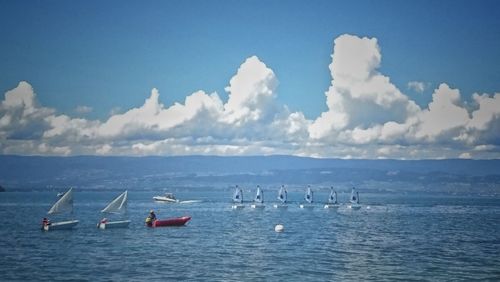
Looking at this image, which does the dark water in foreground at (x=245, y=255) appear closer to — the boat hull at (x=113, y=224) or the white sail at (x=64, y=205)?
the boat hull at (x=113, y=224)

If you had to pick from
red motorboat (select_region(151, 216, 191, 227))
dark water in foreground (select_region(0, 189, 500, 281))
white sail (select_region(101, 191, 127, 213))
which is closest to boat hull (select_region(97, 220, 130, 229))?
dark water in foreground (select_region(0, 189, 500, 281))

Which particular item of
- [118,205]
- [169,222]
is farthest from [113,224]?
[169,222]

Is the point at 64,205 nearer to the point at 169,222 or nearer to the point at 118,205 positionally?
the point at 118,205

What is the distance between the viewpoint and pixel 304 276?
58688mm

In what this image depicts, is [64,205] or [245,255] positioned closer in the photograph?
[245,255]

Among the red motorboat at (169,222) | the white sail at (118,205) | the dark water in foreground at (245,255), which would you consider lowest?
the dark water in foreground at (245,255)

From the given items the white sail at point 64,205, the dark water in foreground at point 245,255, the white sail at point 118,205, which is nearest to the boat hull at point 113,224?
the dark water in foreground at point 245,255

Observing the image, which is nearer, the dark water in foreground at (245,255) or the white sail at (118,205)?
the dark water in foreground at (245,255)

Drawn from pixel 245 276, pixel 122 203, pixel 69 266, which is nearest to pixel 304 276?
pixel 245 276

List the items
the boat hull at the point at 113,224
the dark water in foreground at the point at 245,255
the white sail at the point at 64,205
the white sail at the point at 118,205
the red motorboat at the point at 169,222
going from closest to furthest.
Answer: the dark water in foreground at the point at 245,255
the boat hull at the point at 113,224
the white sail at the point at 64,205
the red motorboat at the point at 169,222
the white sail at the point at 118,205

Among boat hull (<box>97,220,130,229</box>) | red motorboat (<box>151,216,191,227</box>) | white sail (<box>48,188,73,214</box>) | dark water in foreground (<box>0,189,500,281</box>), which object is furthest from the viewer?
red motorboat (<box>151,216,191,227</box>)

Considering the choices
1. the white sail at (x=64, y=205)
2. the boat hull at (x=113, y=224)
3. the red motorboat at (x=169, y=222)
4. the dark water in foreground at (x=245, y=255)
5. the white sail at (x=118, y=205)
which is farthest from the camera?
the white sail at (x=118, y=205)

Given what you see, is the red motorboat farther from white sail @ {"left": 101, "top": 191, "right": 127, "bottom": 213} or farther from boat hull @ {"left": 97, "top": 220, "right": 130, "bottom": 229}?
white sail @ {"left": 101, "top": 191, "right": 127, "bottom": 213}

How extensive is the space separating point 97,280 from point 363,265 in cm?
2874
